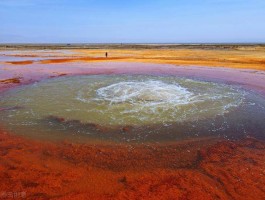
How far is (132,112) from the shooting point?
930 centimetres

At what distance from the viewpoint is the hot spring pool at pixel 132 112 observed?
752 cm

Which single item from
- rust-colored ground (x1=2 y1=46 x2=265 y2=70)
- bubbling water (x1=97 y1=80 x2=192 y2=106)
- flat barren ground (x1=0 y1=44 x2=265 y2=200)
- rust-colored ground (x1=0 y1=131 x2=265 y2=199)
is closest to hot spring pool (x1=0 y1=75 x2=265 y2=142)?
bubbling water (x1=97 y1=80 x2=192 y2=106)

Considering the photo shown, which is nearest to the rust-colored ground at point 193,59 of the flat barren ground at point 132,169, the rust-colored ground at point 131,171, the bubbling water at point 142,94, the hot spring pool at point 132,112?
the hot spring pool at point 132,112

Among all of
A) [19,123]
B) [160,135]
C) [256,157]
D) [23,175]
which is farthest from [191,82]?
[23,175]

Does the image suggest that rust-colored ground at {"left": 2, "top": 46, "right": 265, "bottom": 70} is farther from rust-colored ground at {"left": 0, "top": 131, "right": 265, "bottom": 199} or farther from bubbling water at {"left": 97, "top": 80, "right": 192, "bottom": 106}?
rust-colored ground at {"left": 0, "top": 131, "right": 265, "bottom": 199}

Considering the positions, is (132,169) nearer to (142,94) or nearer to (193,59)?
(142,94)

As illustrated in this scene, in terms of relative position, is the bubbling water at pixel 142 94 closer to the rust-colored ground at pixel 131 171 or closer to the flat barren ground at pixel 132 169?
the flat barren ground at pixel 132 169

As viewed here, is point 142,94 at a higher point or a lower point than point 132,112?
higher

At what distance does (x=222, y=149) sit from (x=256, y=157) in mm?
837

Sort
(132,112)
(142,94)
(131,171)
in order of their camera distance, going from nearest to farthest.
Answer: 1. (131,171)
2. (132,112)
3. (142,94)

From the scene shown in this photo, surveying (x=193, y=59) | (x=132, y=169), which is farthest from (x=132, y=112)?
(x=193, y=59)

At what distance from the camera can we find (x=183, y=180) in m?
4.98

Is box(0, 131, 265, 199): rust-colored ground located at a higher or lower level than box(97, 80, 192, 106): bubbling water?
lower

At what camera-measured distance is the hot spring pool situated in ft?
24.7
